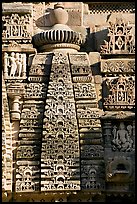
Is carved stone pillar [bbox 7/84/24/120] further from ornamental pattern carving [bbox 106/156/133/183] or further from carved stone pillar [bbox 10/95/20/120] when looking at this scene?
ornamental pattern carving [bbox 106/156/133/183]

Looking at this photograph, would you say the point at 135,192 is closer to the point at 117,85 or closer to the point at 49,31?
the point at 117,85

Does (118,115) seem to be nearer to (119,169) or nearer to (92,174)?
(119,169)

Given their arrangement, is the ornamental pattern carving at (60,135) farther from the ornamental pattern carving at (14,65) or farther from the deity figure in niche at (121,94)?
the deity figure in niche at (121,94)

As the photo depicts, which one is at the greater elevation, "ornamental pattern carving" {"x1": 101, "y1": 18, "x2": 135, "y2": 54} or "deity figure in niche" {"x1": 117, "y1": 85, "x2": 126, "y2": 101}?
"ornamental pattern carving" {"x1": 101, "y1": 18, "x2": 135, "y2": 54}

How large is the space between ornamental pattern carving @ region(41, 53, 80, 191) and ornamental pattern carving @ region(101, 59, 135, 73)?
25.8 inches

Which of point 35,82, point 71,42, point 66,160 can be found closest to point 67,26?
point 71,42

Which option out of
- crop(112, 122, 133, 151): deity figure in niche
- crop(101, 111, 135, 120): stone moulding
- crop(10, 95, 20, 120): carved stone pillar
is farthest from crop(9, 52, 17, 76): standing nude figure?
crop(112, 122, 133, 151): deity figure in niche

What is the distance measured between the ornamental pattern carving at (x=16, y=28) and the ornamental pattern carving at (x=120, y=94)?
1720mm

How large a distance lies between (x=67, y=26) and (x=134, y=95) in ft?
5.91

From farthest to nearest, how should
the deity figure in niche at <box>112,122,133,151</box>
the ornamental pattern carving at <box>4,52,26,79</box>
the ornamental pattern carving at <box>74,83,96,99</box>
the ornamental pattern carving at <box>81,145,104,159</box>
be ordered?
the ornamental pattern carving at <box>4,52,26,79</box>, the ornamental pattern carving at <box>74,83,96,99</box>, the deity figure in niche at <box>112,122,133,151</box>, the ornamental pattern carving at <box>81,145,104,159</box>

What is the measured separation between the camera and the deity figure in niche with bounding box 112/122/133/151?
12.2m

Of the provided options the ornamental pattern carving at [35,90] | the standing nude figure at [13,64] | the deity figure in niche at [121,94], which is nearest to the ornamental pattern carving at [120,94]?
the deity figure in niche at [121,94]

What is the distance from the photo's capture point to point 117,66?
12.7 meters

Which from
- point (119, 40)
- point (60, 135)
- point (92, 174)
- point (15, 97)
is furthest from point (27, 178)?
point (119, 40)
